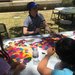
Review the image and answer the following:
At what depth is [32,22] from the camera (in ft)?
18.5

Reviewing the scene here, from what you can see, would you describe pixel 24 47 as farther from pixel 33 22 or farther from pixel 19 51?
pixel 33 22

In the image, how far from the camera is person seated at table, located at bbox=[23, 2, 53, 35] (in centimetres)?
533

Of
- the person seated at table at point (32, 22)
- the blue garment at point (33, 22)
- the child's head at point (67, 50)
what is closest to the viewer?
the child's head at point (67, 50)

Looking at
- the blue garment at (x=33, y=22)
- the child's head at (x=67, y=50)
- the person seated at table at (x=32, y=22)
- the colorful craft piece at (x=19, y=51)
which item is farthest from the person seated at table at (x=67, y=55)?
the blue garment at (x=33, y=22)

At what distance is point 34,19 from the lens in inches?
223

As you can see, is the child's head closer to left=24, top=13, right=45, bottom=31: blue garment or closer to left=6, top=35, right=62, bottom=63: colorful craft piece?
left=6, top=35, right=62, bottom=63: colorful craft piece

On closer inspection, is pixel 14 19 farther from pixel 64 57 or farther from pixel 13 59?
pixel 64 57

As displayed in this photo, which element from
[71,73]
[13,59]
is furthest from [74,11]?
[71,73]

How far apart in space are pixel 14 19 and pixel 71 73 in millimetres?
8298

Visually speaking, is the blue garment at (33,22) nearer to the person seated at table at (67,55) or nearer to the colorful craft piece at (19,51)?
the colorful craft piece at (19,51)

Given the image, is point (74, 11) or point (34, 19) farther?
point (74, 11)

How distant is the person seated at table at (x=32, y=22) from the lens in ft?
17.5

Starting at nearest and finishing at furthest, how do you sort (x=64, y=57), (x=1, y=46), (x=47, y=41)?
(x=64, y=57), (x=1, y=46), (x=47, y=41)

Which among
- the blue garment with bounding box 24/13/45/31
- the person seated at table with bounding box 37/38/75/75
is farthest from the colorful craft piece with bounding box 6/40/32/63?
the blue garment with bounding box 24/13/45/31
